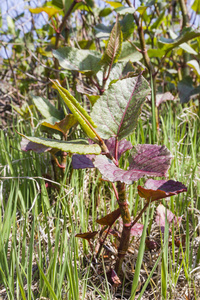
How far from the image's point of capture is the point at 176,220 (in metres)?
0.81

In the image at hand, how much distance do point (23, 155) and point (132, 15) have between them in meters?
0.70

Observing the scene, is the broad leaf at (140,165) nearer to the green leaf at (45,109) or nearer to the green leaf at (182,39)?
the green leaf at (45,109)

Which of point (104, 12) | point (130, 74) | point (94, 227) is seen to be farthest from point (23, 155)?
point (104, 12)

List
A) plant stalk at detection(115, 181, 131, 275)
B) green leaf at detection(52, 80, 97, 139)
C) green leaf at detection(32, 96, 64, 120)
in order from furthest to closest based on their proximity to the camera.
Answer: green leaf at detection(32, 96, 64, 120) → plant stalk at detection(115, 181, 131, 275) → green leaf at detection(52, 80, 97, 139)

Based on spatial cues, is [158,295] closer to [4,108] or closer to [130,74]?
[130,74]

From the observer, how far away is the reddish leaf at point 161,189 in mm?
479

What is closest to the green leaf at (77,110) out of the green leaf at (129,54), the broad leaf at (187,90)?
the green leaf at (129,54)

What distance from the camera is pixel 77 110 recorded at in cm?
44

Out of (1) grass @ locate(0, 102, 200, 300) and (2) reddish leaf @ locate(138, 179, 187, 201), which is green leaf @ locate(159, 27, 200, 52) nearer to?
(1) grass @ locate(0, 102, 200, 300)

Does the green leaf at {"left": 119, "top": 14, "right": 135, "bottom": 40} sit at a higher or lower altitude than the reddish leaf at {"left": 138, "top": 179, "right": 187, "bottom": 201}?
higher

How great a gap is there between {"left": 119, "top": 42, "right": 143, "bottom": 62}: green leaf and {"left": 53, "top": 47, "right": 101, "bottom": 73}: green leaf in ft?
0.63

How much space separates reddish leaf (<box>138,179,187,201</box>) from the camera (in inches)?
18.9

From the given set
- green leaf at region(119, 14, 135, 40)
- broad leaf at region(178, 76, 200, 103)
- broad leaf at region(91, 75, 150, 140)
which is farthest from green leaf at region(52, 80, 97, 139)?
broad leaf at region(178, 76, 200, 103)

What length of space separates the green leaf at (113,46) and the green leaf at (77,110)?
0.27 meters
